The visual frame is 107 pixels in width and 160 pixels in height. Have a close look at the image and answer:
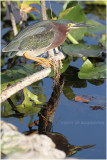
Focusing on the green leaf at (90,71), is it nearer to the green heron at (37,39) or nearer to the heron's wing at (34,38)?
the green heron at (37,39)

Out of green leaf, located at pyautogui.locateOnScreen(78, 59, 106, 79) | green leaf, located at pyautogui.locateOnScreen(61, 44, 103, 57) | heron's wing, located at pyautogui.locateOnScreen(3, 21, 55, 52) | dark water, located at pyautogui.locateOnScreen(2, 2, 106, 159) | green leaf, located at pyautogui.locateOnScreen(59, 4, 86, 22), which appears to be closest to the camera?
dark water, located at pyautogui.locateOnScreen(2, 2, 106, 159)

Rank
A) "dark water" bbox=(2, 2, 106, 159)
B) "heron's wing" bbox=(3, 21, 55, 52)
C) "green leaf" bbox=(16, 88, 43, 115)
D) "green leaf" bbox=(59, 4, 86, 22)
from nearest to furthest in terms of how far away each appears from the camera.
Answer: "dark water" bbox=(2, 2, 106, 159) → "heron's wing" bbox=(3, 21, 55, 52) → "green leaf" bbox=(16, 88, 43, 115) → "green leaf" bbox=(59, 4, 86, 22)

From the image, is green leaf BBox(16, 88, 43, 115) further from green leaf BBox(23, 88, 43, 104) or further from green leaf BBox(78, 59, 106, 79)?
green leaf BBox(78, 59, 106, 79)

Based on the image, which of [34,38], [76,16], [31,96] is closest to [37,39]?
[34,38]

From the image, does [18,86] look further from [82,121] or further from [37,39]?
[82,121]

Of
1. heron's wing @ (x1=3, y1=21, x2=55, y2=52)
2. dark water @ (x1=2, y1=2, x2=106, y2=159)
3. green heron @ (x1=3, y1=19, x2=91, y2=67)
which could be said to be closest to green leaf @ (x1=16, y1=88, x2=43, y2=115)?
dark water @ (x1=2, y1=2, x2=106, y2=159)

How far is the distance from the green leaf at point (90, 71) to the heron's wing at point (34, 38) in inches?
37.6

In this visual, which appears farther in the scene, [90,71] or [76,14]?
[76,14]

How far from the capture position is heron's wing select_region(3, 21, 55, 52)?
3.70m

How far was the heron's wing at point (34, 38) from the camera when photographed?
370cm

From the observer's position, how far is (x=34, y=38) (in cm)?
374

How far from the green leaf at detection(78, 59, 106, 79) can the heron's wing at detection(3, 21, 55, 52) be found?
96 centimetres

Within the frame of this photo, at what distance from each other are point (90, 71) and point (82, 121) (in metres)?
1.02

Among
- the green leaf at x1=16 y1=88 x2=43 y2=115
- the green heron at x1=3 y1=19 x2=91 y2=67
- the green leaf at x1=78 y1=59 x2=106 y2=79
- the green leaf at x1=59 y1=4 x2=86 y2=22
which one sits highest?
the green heron at x1=3 y1=19 x2=91 y2=67
